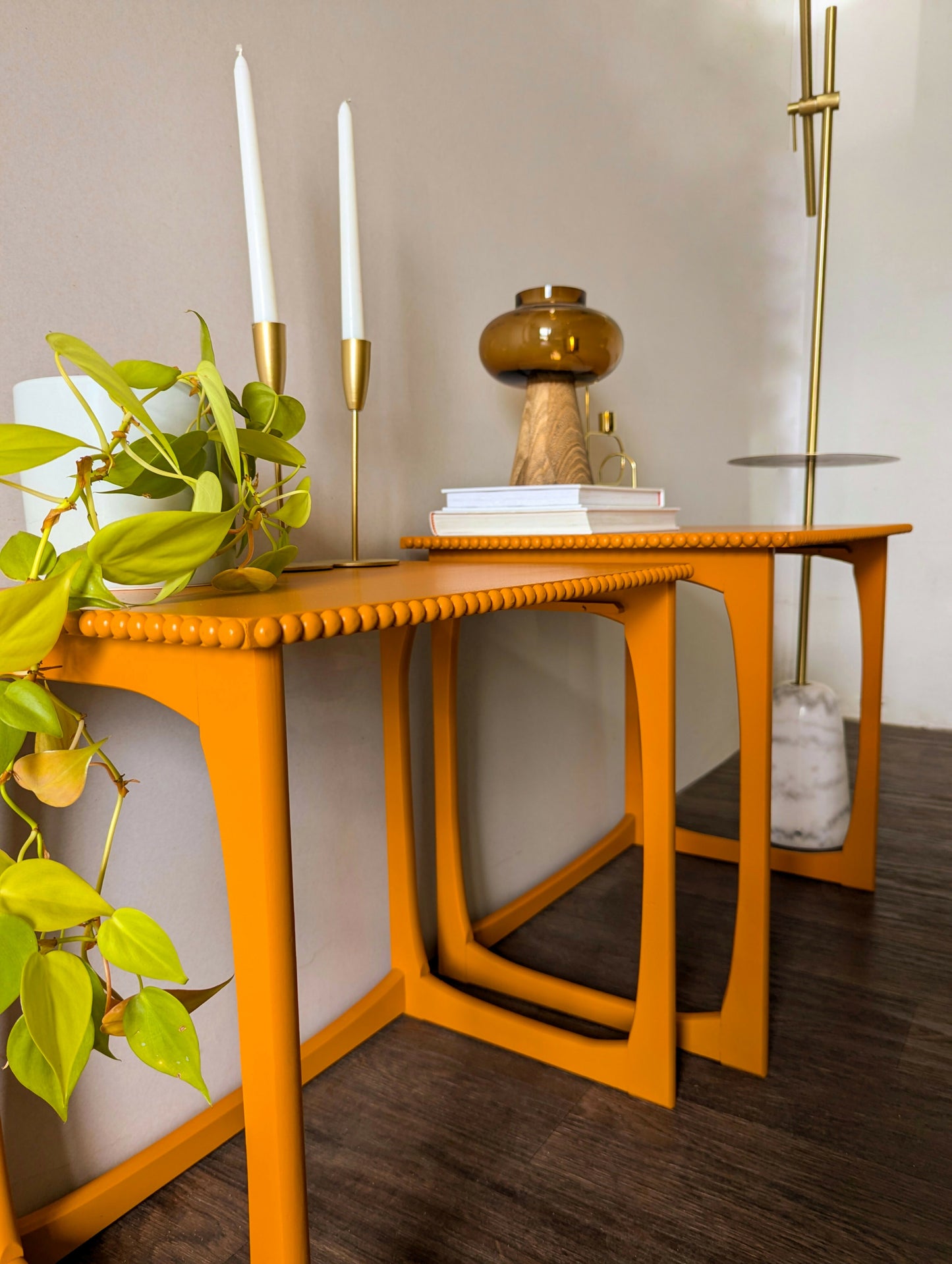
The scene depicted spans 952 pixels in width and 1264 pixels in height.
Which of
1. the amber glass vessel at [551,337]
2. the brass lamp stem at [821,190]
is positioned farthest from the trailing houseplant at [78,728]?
the brass lamp stem at [821,190]

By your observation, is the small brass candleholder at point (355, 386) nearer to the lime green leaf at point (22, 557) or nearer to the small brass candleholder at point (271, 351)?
the small brass candleholder at point (271, 351)

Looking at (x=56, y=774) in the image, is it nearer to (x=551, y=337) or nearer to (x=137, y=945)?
(x=137, y=945)

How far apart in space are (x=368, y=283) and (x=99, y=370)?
0.68 metres

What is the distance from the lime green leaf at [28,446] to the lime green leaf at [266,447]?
116mm

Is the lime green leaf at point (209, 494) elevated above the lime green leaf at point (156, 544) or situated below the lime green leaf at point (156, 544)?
above

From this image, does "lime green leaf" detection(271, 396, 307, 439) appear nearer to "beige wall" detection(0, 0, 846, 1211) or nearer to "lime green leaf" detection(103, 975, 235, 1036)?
"beige wall" detection(0, 0, 846, 1211)

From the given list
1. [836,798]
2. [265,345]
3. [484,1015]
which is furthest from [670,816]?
[836,798]

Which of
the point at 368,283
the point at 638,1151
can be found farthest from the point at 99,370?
the point at 638,1151

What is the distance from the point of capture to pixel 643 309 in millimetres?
1643

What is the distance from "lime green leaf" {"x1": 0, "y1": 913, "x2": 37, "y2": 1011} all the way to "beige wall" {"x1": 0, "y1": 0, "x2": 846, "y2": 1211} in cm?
32

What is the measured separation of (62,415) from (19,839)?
1.16 ft

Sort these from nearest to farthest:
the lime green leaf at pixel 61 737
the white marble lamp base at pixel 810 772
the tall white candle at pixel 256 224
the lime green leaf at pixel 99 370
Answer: the lime green leaf at pixel 99 370, the lime green leaf at pixel 61 737, the tall white candle at pixel 256 224, the white marble lamp base at pixel 810 772

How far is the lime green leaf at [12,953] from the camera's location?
0.42 meters

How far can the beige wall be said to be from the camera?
728 mm
